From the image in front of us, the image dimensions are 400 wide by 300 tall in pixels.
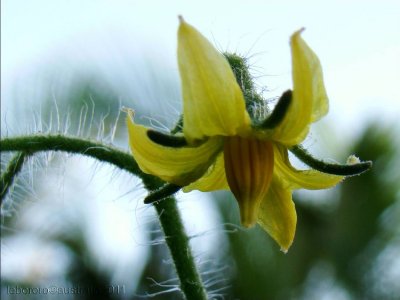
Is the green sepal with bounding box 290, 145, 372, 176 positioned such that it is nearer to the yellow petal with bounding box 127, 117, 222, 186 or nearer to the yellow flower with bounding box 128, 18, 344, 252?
the yellow flower with bounding box 128, 18, 344, 252

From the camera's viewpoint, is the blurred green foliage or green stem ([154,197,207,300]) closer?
green stem ([154,197,207,300])

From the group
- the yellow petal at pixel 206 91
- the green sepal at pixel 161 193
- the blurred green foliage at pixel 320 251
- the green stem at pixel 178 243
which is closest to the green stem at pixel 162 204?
the green stem at pixel 178 243

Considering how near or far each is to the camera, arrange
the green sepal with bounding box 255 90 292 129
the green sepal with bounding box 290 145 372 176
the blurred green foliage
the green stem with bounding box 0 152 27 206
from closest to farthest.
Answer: the green sepal with bounding box 255 90 292 129, the green sepal with bounding box 290 145 372 176, the green stem with bounding box 0 152 27 206, the blurred green foliage

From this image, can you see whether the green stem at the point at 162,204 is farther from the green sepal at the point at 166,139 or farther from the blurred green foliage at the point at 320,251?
the blurred green foliage at the point at 320,251

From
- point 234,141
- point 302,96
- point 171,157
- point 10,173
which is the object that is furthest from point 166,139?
point 10,173

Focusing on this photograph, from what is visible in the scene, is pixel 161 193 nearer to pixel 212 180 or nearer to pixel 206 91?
pixel 212 180

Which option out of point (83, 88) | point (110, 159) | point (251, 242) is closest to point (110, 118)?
point (83, 88)

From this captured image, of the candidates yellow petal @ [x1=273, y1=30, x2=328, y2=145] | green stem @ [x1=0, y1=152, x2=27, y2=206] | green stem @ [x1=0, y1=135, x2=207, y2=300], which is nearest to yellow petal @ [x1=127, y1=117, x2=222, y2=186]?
yellow petal @ [x1=273, y1=30, x2=328, y2=145]

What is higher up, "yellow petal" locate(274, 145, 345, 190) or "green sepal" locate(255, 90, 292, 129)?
"green sepal" locate(255, 90, 292, 129)
